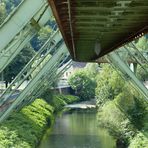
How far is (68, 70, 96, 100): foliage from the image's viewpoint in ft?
256

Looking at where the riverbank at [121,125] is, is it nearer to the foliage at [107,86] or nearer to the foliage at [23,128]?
the foliage at [107,86]

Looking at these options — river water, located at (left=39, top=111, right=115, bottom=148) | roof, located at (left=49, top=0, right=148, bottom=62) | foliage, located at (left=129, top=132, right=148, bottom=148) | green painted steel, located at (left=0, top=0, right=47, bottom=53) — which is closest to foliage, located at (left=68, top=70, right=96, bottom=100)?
river water, located at (left=39, top=111, right=115, bottom=148)

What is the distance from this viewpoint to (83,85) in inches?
3110

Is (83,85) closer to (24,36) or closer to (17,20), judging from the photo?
(24,36)

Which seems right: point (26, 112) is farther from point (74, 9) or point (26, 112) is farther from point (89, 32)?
point (74, 9)

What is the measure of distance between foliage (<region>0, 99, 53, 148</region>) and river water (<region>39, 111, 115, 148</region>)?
3.49 feet

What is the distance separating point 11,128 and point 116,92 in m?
9.46

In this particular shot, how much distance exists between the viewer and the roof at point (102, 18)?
7.55 metres

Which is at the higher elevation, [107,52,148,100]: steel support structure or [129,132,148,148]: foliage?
[107,52,148,100]: steel support structure

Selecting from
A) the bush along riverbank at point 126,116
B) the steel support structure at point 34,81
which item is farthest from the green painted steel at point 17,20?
the bush along riverbank at point 126,116

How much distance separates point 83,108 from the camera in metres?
64.8

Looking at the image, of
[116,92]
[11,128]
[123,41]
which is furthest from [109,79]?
[123,41]

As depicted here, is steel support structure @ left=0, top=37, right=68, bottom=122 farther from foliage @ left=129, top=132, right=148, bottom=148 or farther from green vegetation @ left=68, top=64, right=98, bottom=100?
green vegetation @ left=68, top=64, right=98, bottom=100

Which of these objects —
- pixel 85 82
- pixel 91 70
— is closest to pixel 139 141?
pixel 85 82
